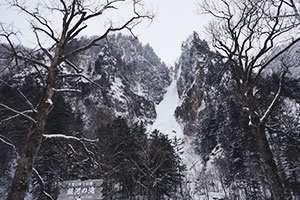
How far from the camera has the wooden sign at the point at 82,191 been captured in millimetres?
4512

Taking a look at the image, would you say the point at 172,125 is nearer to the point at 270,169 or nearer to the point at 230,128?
the point at 230,128

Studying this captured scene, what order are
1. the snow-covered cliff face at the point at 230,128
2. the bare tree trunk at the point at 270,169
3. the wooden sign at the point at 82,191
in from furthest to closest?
the snow-covered cliff face at the point at 230,128, the bare tree trunk at the point at 270,169, the wooden sign at the point at 82,191

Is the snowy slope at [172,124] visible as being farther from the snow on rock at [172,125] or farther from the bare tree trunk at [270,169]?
the bare tree trunk at [270,169]

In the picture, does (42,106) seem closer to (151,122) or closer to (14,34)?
(14,34)

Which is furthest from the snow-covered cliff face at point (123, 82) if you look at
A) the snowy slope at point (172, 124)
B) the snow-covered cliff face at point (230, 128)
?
the snow-covered cliff face at point (230, 128)

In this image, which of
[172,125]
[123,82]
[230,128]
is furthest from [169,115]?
[230,128]

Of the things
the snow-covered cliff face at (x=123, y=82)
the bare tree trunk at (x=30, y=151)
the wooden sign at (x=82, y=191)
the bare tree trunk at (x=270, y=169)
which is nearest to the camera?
the bare tree trunk at (x=30, y=151)

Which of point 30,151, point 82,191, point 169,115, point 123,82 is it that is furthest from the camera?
point 169,115

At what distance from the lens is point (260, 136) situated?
591 cm

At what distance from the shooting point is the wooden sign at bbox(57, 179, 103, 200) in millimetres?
4512

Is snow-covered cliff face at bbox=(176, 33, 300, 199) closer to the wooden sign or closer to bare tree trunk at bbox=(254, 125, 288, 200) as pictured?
bare tree trunk at bbox=(254, 125, 288, 200)

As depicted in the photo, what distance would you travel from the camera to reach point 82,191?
15.1 feet

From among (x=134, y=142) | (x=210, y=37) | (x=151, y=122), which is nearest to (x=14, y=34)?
(x=210, y=37)

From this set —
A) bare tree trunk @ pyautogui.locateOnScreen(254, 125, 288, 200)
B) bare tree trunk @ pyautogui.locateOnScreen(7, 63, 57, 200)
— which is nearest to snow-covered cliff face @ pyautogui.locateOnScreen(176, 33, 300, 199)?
bare tree trunk @ pyautogui.locateOnScreen(254, 125, 288, 200)
